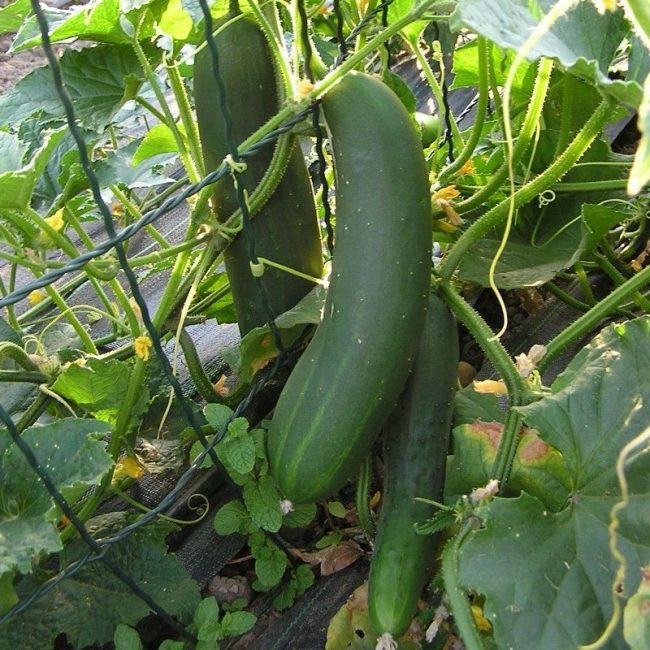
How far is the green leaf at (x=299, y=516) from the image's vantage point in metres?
1.14

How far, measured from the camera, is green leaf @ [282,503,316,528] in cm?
114

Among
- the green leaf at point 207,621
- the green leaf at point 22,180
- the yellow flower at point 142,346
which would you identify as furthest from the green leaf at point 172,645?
the green leaf at point 22,180

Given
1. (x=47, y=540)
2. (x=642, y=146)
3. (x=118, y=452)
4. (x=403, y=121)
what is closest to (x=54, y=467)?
(x=47, y=540)

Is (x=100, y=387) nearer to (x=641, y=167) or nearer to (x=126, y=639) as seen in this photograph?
(x=126, y=639)

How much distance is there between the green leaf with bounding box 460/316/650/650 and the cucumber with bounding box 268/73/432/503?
22cm

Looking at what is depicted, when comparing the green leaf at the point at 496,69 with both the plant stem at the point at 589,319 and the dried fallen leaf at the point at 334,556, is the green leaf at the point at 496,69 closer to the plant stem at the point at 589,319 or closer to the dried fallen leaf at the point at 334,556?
the plant stem at the point at 589,319

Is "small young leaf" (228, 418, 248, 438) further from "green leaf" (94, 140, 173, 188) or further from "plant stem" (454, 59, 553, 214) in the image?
"plant stem" (454, 59, 553, 214)

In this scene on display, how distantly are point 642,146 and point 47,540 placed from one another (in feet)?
2.36

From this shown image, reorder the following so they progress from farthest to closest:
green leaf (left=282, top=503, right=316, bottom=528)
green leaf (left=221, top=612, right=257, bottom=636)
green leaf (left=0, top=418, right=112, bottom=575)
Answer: green leaf (left=282, top=503, right=316, bottom=528), green leaf (left=221, top=612, right=257, bottom=636), green leaf (left=0, top=418, right=112, bottom=575)

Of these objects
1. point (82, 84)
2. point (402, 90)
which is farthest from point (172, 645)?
point (402, 90)

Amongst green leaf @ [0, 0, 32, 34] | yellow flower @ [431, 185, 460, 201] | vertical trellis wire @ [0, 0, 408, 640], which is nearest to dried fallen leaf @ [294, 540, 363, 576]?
vertical trellis wire @ [0, 0, 408, 640]

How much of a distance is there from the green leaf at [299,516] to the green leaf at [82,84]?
0.69 m

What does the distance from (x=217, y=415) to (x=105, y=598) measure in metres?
0.31

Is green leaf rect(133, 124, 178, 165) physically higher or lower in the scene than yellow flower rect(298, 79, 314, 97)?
lower
